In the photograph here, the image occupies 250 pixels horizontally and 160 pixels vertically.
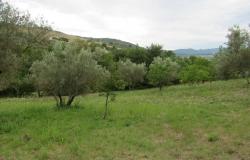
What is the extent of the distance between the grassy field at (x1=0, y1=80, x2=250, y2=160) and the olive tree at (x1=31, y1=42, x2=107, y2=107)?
65.2 inches

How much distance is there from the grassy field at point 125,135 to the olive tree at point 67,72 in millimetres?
1656

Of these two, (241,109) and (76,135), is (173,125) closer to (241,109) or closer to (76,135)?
(76,135)

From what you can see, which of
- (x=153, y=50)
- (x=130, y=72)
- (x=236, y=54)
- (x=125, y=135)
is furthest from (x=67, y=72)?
(x=153, y=50)

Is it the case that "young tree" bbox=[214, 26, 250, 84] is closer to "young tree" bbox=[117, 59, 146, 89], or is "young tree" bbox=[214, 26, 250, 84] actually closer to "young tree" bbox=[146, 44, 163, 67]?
"young tree" bbox=[117, 59, 146, 89]

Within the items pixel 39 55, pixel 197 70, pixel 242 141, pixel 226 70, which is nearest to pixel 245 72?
pixel 226 70

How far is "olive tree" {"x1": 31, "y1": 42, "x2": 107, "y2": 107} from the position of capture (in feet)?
68.6

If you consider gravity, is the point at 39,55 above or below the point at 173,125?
above

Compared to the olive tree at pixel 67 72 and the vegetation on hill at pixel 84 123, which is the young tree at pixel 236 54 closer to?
the vegetation on hill at pixel 84 123

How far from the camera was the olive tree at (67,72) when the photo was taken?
2092 centimetres

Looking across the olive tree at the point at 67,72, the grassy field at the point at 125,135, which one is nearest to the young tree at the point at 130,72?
the olive tree at the point at 67,72

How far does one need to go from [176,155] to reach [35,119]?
373 inches

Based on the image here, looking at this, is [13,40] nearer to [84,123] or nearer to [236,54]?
[84,123]

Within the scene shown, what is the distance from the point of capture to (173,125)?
16422 millimetres

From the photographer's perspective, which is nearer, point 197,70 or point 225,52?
point 225,52
